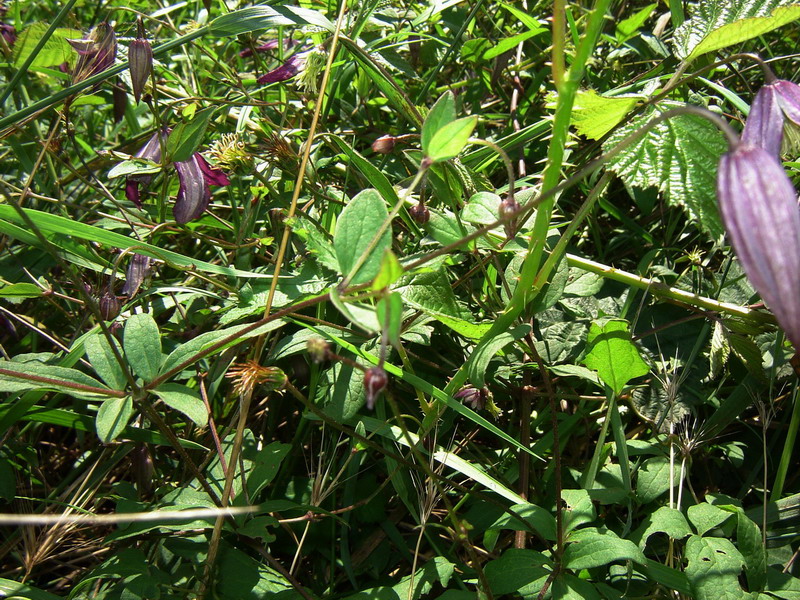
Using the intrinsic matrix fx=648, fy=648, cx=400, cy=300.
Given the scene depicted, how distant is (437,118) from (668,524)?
711 millimetres

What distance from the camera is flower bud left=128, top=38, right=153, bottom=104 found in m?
1.24

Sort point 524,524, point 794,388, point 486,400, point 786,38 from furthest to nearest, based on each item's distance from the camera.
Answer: point 786,38 < point 794,388 < point 486,400 < point 524,524

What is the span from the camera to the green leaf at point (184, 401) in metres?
0.93

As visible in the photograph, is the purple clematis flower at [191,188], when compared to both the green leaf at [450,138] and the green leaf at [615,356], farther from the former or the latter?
the green leaf at [615,356]

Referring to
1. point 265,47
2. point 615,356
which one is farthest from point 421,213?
point 265,47

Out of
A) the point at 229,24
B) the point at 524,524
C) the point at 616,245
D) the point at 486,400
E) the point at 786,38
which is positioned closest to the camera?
the point at 524,524

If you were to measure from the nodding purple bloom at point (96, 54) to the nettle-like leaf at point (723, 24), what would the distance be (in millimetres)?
1126

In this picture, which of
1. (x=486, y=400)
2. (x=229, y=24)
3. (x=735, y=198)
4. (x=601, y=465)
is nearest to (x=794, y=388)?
(x=601, y=465)

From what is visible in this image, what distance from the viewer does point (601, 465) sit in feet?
3.85

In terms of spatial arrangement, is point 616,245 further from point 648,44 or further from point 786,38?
point 786,38

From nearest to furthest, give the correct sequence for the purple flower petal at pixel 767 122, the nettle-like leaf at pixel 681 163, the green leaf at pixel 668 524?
1. the purple flower petal at pixel 767 122
2. the nettle-like leaf at pixel 681 163
3. the green leaf at pixel 668 524

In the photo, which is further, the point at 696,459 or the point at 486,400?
the point at 696,459

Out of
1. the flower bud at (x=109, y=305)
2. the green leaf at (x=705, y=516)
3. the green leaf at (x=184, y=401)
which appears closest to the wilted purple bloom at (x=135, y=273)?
the flower bud at (x=109, y=305)

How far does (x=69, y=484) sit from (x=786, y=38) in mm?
1948
